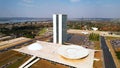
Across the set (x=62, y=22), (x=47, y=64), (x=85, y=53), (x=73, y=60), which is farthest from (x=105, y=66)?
(x=62, y=22)

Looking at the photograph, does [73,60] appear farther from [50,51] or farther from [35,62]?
[35,62]

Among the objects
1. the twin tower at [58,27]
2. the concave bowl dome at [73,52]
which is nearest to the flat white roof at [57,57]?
the concave bowl dome at [73,52]

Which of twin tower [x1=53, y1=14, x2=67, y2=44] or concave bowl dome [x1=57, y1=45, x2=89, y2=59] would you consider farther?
twin tower [x1=53, y1=14, x2=67, y2=44]

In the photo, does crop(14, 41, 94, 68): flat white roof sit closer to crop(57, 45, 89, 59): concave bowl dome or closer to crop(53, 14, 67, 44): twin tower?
crop(57, 45, 89, 59): concave bowl dome

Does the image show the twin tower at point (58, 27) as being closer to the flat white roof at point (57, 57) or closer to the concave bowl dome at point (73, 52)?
the flat white roof at point (57, 57)

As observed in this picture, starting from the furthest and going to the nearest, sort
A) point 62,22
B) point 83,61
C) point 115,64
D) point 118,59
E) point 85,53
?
point 62,22 → point 118,59 → point 115,64 → point 85,53 → point 83,61

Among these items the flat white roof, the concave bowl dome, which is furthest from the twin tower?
the concave bowl dome

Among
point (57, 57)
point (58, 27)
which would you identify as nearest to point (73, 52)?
point (57, 57)

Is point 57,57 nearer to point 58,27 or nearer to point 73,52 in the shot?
point 73,52

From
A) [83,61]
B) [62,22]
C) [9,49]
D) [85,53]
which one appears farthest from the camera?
[62,22]

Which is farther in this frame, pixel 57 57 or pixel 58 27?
pixel 58 27

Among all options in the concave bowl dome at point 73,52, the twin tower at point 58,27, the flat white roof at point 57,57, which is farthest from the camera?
the twin tower at point 58,27
